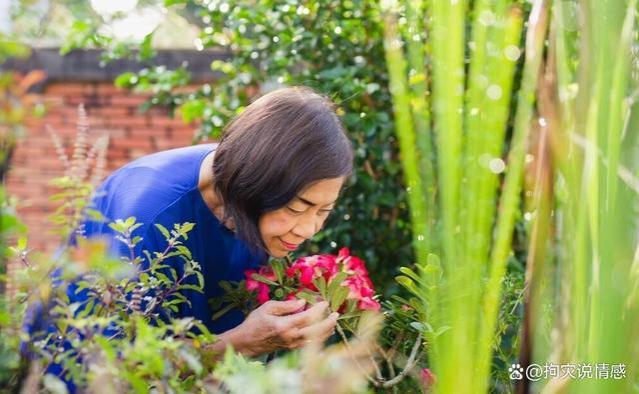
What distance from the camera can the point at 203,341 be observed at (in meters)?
1.21

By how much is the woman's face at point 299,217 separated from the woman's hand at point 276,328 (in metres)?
0.25

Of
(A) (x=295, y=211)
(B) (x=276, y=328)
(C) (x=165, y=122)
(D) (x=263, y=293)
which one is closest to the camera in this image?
(B) (x=276, y=328)

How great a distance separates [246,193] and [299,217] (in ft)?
0.41

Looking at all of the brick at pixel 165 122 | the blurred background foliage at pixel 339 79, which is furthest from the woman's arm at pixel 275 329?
the brick at pixel 165 122

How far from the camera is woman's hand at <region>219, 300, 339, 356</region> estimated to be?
1584mm

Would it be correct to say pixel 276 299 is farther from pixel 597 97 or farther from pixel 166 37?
pixel 166 37

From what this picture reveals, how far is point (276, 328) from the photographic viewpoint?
5.31 feet

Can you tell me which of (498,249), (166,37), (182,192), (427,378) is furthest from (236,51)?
(166,37)

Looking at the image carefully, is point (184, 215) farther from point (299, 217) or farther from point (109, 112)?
point (109, 112)

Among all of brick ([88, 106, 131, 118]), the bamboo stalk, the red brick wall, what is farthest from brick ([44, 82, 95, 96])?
the bamboo stalk

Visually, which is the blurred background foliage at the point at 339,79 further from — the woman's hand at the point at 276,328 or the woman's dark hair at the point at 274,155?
the woman's hand at the point at 276,328

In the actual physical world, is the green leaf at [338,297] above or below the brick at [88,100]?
above

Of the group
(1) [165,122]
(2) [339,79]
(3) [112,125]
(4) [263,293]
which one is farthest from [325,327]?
(3) [112,125]

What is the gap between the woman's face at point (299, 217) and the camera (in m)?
1.84
